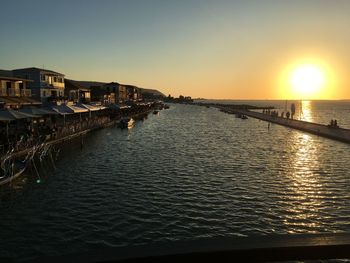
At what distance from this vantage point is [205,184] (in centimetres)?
2477

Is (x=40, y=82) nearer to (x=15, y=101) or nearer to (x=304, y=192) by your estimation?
(x=15, y=101)

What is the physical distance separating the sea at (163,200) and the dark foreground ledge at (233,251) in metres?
9.88

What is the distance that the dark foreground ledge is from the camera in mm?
3197

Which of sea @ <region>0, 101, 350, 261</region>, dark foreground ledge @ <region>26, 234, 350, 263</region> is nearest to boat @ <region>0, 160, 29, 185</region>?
sea @ <region>0, 101, 350, 261</region>

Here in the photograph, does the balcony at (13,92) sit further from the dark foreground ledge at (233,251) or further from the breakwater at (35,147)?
the dark foreground ledge at (233,251)

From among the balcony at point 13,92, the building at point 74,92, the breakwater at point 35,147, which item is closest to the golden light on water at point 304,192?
the breakwater at point 35,147

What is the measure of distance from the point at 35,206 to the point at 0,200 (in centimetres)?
255

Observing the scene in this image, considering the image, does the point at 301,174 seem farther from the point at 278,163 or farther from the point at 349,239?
the point at 349,239

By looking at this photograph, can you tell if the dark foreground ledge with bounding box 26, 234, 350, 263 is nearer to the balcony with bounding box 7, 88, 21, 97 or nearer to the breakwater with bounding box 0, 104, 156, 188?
the breakwater with bounding box 0, 104, 156, 188

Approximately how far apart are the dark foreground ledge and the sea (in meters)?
9.88

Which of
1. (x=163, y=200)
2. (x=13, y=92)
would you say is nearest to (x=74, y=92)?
(x=13, y=92)

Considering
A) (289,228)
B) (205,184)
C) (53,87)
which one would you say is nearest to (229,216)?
(289,228)

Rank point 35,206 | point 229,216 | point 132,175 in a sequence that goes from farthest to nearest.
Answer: point 132,175 < point 35,206 < point 229,216

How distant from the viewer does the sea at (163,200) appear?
51.1 feet
